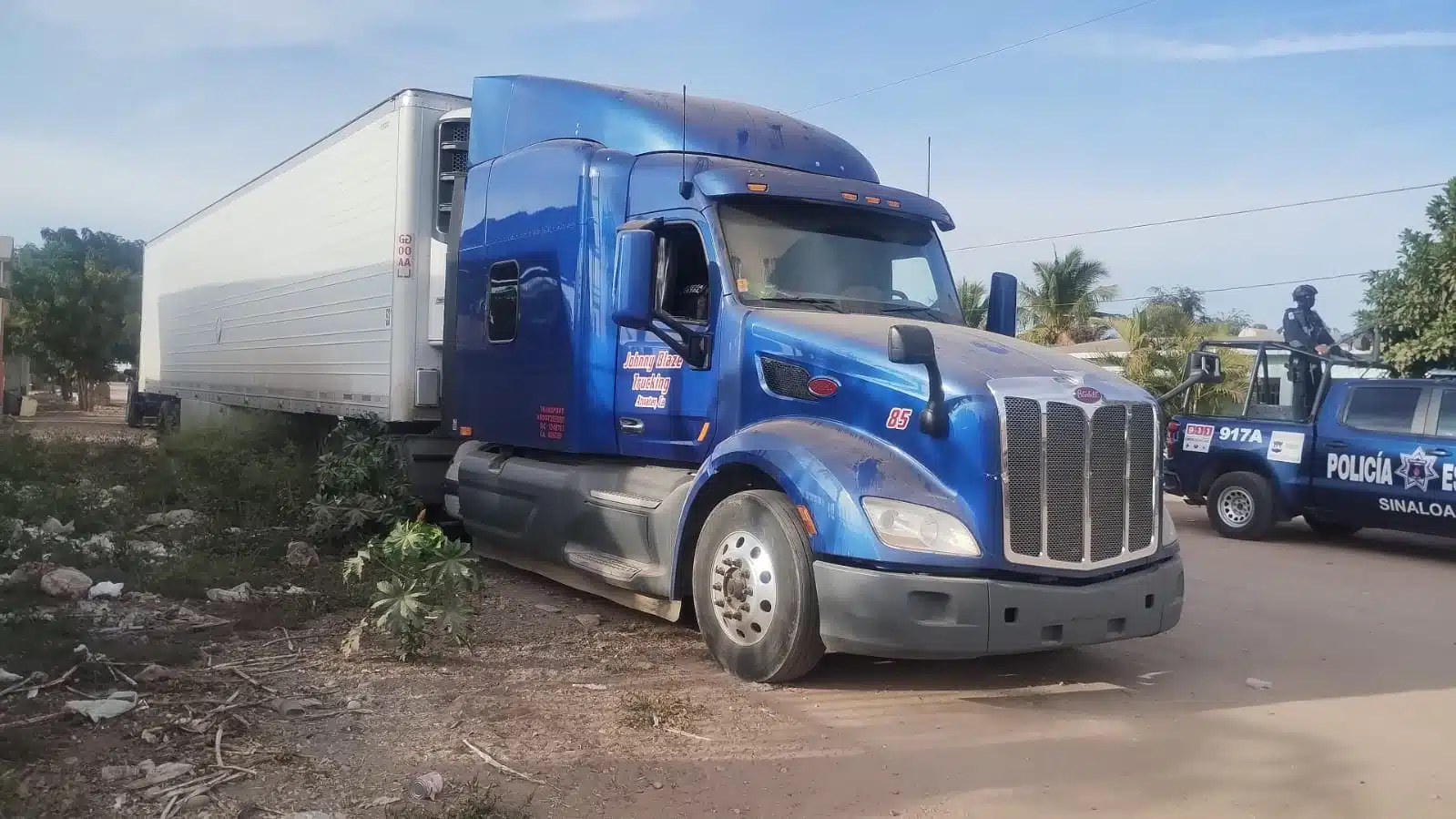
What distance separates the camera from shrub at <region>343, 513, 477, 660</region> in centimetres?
589

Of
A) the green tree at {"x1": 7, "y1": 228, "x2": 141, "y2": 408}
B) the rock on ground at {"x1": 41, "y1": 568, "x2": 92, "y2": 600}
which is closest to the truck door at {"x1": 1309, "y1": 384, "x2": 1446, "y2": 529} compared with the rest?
the rock on ground at {"x1": 41, "y1": 568, "x2": 92, "y2": 600}

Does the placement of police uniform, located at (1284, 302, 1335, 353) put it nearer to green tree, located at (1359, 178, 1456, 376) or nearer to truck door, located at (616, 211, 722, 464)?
green tree, located at (1359, 178, 1456, 376)

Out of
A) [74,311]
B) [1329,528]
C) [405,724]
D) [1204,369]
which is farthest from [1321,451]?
[74,311]

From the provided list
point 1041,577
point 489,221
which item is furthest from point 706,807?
point 489,221

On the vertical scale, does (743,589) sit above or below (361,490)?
below

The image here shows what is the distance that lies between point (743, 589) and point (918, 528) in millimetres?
1049

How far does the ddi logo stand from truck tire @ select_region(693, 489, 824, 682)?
0.64 metres

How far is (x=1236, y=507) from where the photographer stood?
1252 centimetres

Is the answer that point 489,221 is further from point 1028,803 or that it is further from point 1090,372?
point 1028,803

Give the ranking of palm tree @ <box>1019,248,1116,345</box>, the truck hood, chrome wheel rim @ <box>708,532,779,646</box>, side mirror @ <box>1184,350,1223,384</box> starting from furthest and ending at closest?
palm tree @ <box>1019,248,1116,345</box> → side mirror @ <box>1184,350,1223,384</box> → chrome wheel rim @ <box>708,532,779,646</box> → the truck hood

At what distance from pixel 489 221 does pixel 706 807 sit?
18.3ft

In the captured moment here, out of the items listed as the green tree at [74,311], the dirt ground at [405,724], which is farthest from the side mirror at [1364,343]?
the green tree at [74,311]

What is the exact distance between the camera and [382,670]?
19.1 ft

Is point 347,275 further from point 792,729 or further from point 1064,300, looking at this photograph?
point 1064,300
